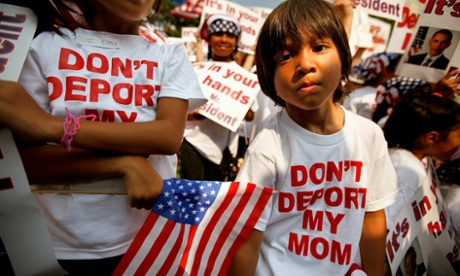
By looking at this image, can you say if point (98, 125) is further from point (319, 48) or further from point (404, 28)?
point (404, 28)

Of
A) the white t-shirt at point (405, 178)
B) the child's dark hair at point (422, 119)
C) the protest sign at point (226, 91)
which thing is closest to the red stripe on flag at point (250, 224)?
the white t-shirt at point (405, 178)

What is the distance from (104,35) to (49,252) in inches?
29.3

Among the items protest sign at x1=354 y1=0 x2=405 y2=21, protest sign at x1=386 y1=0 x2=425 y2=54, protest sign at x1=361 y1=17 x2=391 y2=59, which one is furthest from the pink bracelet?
protest sign at x1=361 y1=17 x2=391 y2=59

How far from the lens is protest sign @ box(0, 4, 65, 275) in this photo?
109 centimetres

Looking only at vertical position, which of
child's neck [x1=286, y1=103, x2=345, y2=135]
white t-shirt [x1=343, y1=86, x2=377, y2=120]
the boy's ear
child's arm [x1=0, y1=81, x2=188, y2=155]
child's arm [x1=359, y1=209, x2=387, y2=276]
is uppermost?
child's arm [x1=0, y1=81, x2=188, y2=155]

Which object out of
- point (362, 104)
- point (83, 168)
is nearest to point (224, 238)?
point (83, 168)

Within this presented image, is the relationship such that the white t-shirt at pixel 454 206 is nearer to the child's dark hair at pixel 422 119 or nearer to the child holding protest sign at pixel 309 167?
the child's dark hair at pixel 422 119

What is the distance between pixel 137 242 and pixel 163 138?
39cm

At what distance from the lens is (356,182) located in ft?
5.05

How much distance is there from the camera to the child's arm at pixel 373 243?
167 centimetres

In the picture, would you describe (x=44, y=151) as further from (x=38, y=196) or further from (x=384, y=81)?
(x=384, y=81)

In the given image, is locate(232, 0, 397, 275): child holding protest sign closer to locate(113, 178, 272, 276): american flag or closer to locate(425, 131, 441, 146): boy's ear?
locate(113, 178, 272, 276): american flag

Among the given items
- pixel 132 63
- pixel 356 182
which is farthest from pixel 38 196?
pixel 356 182

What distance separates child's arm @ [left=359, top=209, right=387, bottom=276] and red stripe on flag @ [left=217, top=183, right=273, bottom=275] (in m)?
0.56
